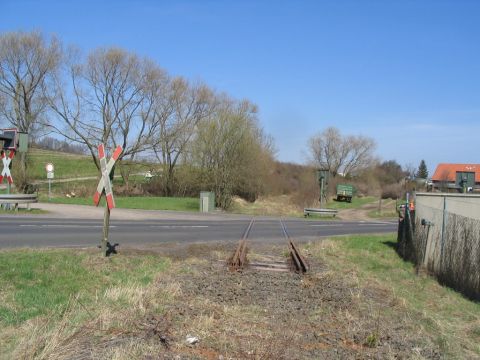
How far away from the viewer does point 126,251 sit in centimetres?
1255

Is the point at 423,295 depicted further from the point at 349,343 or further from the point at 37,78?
the point at 37,78

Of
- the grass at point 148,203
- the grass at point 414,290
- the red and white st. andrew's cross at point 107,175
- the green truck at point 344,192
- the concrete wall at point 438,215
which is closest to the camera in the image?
the grass at point 414,290

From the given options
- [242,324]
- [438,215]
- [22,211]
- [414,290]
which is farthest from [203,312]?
[22,211]

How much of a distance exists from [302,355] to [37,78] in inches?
2156

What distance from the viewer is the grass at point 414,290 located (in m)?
6.55

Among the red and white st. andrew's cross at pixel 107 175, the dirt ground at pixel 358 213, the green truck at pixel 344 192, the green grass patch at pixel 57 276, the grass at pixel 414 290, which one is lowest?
the dirt ground at pixel 358 213

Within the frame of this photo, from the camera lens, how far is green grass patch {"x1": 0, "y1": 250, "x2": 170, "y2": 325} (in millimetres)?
7328

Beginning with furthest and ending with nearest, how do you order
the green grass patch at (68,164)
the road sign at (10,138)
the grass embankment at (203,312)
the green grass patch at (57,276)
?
1. the green grass patch at (68,164)
2. the road sign at (10,138)
3. the green grass patch at (57,276)
4. the grass embankment at (203,312)

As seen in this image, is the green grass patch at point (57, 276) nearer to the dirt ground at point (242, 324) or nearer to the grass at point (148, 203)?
the dirt ground at point (242, 324)

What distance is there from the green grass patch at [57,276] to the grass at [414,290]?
4.61 meters

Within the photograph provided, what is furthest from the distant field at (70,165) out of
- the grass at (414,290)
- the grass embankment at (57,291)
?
the grass embankment at (57,291)

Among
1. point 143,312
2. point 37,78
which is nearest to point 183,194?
point 37,78

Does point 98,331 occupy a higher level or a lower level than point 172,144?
lower

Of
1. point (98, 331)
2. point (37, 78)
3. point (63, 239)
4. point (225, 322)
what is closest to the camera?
point (98, 331)
